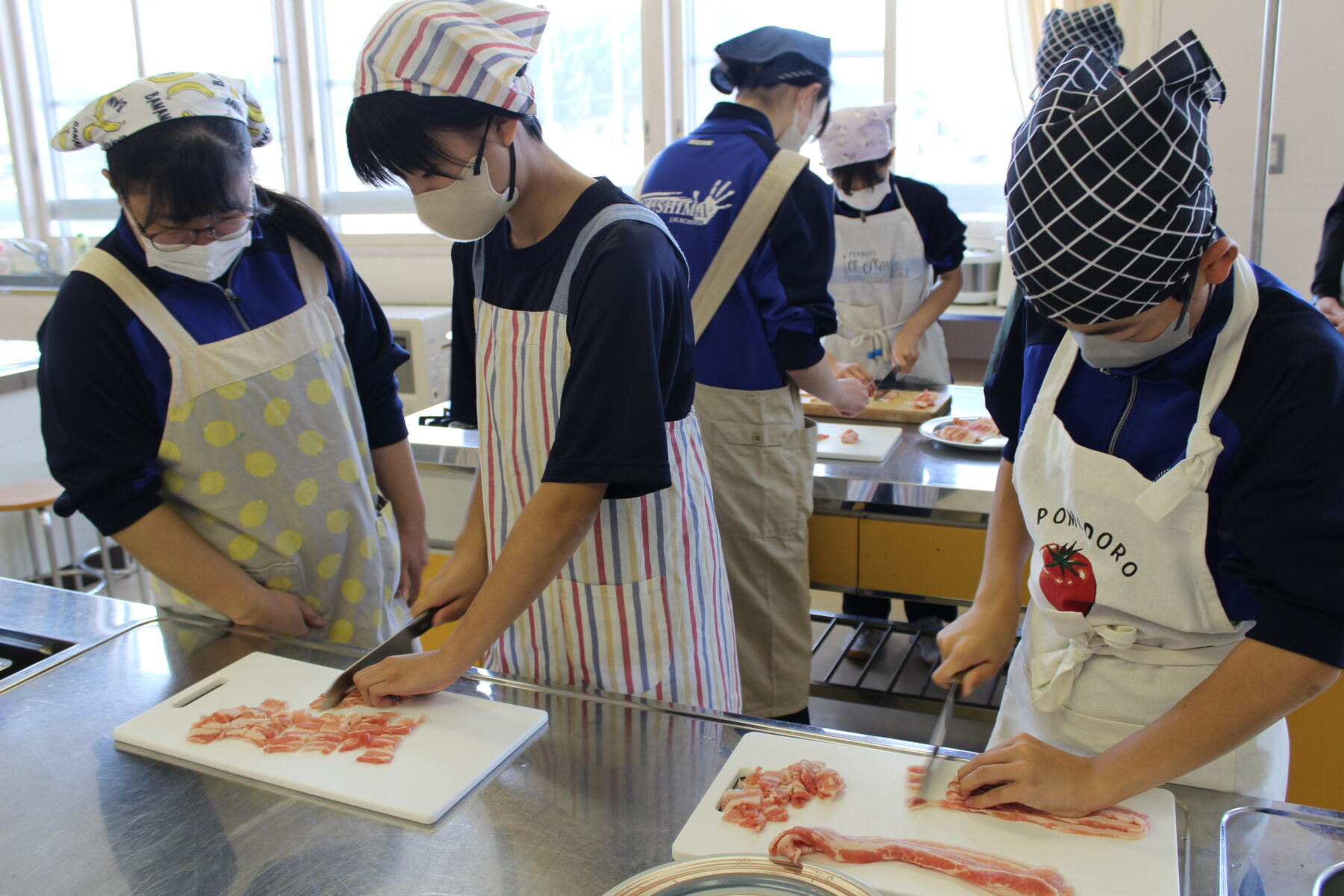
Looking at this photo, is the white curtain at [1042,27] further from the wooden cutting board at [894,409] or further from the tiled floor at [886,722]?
the tiled floor at [886,722]

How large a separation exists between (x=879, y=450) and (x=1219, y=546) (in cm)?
126

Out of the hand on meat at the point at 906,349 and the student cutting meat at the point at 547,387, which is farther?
the hand on meat at the point at 906,349

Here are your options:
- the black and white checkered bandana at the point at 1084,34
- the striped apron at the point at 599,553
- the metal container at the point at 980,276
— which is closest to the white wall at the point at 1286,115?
the metal container at the point at 980,276

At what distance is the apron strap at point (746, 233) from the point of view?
1902mm

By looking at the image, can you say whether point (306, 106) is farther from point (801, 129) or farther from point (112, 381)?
point (112, 381)

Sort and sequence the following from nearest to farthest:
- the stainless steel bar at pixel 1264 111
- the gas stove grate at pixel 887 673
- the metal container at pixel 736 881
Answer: the metal container at pixel 736 881
the stainless steel bar at pixel 1264 111
the gas stove grate at pixel 887 673

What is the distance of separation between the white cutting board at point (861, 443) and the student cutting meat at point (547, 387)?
2.83 ft

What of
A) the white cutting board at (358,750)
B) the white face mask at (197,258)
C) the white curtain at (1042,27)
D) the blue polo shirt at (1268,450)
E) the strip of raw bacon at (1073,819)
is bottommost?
the white cutting board at (358,750)

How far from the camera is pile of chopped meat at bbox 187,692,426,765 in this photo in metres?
1.02

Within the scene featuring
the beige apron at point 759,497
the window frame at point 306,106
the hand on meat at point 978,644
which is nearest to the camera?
the hand on meat at point 978,644

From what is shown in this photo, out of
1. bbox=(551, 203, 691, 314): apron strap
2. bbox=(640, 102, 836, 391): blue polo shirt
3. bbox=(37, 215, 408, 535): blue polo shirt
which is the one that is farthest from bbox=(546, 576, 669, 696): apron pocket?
bbox=(640, 102, 836, 391): blue polo shirt

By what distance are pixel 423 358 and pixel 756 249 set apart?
261 cm

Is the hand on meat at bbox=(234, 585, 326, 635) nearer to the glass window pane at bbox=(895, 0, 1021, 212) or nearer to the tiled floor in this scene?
the tiled floor

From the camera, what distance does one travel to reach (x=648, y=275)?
1064 millimetres
